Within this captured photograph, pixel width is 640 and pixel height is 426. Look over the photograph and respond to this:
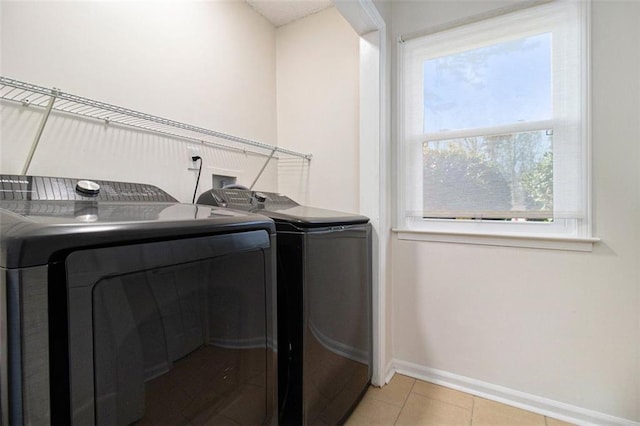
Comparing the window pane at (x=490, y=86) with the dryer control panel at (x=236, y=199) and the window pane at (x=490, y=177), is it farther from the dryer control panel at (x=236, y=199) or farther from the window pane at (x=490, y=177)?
the dryer control panel at (x=236, y=199)

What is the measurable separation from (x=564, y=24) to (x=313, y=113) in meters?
1.52

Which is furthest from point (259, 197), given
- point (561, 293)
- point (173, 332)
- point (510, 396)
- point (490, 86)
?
point (510, 396)

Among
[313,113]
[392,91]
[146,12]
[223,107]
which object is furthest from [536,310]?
[146,12]

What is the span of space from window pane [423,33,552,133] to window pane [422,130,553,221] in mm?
118

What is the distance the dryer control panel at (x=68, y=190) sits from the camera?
37.8 inches

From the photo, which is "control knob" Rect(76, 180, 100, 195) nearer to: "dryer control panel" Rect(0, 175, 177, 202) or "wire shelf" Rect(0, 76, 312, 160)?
"dryer control panel" Rect(0, 175, 177, 202)

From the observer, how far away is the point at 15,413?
459 mm

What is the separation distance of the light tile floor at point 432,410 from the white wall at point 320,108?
1.18m

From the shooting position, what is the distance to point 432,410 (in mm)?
1648

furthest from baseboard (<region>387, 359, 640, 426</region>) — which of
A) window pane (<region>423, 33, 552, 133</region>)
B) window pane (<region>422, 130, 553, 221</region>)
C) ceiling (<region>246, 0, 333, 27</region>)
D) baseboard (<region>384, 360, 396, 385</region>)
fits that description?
ceiling (<region>246, 0, 333, 27</region>)

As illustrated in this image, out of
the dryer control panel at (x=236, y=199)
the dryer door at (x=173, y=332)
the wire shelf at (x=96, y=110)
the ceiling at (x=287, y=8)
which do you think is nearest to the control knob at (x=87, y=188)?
the wire shelf at (x=96, y=110)

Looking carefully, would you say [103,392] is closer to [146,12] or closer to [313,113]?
[146,12]

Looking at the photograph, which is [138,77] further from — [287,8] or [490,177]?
[490,177]

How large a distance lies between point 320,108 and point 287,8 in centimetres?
77
